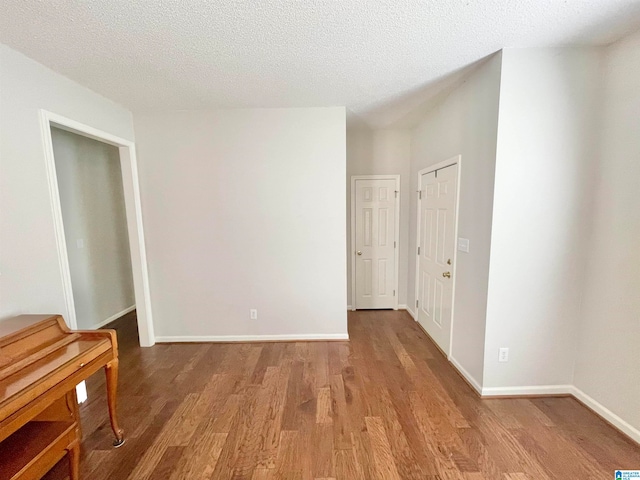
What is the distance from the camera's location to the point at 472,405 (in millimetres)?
1935

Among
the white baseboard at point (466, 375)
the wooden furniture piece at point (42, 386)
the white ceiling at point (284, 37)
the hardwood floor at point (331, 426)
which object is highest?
the white ceiling at point (284, 37)

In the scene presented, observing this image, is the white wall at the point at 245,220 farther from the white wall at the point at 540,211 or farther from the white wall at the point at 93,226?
the white wall at the point at 540,211

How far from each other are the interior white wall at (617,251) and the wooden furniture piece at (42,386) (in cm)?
328

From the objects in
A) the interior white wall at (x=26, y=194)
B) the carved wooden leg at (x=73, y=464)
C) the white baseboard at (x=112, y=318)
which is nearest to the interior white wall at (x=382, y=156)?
the interior white wall at (x=26, y=194)

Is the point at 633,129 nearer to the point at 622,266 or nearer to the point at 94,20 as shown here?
the point at 622,266

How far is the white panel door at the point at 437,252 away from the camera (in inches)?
98.3

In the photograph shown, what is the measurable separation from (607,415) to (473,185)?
6.00 ft

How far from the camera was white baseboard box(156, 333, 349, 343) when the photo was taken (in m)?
2.95

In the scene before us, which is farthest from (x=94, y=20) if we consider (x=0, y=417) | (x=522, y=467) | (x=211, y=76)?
(x=522, y=467)

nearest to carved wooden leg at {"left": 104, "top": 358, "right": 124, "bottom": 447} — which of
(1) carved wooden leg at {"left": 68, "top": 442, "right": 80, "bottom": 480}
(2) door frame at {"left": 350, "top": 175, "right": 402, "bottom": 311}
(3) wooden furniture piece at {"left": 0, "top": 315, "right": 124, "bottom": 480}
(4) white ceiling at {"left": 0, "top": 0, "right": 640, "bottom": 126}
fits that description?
(3) wooden furniture piece at {"left": 0, "top": 315, "right": 124, "bottom": 480}

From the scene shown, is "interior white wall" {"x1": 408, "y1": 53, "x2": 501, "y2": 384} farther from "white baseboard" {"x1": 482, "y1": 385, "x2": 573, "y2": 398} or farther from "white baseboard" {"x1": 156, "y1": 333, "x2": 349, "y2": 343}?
"white baseboard" {"x1": 156, "y1": 333, "x2": 349, "y2": 343}

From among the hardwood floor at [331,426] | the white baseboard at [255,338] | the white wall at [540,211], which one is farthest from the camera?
the white baseboard at [255,338]

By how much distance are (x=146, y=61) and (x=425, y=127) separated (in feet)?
9.13

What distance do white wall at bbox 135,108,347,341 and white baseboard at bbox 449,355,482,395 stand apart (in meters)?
1.12
